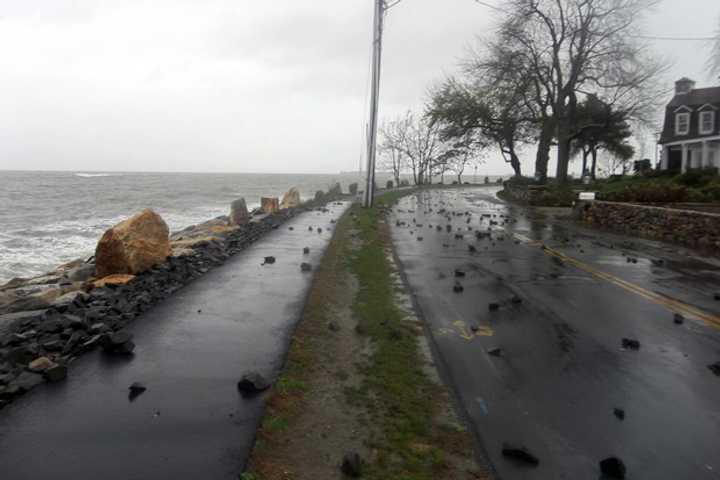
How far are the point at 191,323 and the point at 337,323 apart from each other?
1973 millimetres

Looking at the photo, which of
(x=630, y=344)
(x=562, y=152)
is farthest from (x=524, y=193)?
(x=630, y=344)

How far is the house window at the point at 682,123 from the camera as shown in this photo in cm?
3869

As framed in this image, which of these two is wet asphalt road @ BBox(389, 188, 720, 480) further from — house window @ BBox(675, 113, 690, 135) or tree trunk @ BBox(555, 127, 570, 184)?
house window @ BBox(675, 113, 690, 135)

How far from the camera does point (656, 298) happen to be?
29.8ft

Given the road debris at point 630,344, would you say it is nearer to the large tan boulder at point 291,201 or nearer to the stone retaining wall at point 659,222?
the stone retaining wall at point 659,222

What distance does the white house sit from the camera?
36219mm

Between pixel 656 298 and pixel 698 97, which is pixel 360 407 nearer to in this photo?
pixel 656 298

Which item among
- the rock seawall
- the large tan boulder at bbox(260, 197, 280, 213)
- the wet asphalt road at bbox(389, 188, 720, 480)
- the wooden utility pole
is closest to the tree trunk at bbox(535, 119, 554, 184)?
the wooden utility pole

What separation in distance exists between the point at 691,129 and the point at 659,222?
2590 cm

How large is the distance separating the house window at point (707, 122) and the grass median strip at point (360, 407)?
37.7 metres

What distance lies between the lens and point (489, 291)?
945 cm

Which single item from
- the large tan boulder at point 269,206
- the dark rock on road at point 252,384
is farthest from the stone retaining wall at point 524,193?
the dark rock on road at point 252,384

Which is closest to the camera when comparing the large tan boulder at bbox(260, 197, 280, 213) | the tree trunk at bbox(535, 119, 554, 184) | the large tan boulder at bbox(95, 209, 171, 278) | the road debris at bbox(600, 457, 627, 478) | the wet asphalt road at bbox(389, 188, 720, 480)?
the road debris at bbox(600, 457, 627, 478)

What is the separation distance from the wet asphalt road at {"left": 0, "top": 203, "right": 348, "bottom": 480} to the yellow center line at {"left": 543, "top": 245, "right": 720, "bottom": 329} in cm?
595
